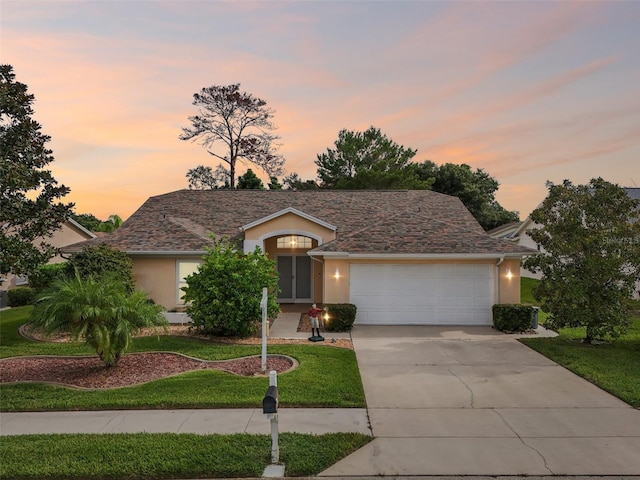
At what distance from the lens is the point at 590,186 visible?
1249 cm

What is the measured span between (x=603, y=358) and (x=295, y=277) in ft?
41.9

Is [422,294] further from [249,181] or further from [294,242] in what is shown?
[249,181]

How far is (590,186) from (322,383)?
10.2 meters

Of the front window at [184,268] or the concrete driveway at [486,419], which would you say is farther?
the front window at [184,268]

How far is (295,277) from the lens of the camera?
65.7ft

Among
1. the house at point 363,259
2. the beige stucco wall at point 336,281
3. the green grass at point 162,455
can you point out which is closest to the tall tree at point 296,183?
the house at point 363,259

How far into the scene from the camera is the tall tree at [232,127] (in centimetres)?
3803

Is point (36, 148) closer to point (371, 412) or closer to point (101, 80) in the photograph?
point (101, 80)

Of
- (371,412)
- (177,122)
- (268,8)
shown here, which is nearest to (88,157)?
A: (268,8)

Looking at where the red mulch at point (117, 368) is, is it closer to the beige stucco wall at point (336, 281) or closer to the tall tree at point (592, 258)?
the beige stucco wall at point (336, 281)

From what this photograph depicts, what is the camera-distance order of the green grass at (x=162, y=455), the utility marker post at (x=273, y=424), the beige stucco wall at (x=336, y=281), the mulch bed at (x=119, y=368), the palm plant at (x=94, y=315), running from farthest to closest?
the beige stucco wall at (x=336, y=281) → the mulch bed at (x=119, y=368) → the palm plant at (x=94, y=315) → the green grass at (x=162, y=455) → the utility marker post at (x=273, y=424)

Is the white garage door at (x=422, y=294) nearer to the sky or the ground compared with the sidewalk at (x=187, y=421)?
nearer to the sky

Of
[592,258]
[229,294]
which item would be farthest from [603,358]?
[229,294]

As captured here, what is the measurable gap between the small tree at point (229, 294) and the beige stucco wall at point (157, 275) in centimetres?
381
